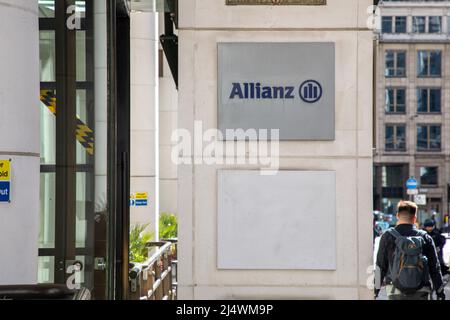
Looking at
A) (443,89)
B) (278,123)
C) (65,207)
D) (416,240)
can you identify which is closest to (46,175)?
(65,207)

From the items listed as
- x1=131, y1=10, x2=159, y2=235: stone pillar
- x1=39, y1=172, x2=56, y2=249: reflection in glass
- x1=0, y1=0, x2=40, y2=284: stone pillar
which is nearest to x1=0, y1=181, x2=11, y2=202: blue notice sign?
x1=0, y1=0, x2=40, y2=284: stone pillar

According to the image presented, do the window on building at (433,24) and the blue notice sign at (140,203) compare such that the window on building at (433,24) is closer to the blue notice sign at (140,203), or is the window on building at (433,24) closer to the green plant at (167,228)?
the green plant at (167,228)

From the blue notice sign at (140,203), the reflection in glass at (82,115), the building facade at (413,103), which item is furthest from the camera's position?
the building facade at (413,103)

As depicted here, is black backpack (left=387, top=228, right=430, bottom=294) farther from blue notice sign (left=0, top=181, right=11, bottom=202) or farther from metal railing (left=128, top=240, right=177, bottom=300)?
blue notice sign (left=0, top=181, right=11, bottom=202)

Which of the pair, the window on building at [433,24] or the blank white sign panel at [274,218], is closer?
the blank white sign panel at [274,218]

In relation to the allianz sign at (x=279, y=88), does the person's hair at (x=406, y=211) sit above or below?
below

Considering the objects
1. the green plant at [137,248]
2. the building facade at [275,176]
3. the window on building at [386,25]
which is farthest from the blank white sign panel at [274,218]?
the window on building at [386,25]

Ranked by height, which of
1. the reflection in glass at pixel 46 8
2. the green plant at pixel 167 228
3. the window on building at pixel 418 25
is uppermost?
the window on building at pixel 418 25

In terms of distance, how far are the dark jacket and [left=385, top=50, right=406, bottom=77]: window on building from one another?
80.5 m

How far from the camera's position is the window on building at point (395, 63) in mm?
87125

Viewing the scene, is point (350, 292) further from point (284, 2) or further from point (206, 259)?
point (284, 2)

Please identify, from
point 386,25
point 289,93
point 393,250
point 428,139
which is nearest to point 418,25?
point 386,25

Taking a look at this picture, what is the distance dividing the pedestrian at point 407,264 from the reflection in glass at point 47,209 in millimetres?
2718

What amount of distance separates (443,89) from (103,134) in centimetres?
8162
